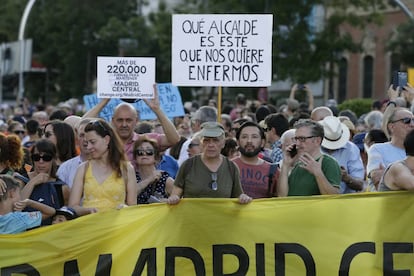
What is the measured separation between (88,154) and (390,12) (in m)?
40.9

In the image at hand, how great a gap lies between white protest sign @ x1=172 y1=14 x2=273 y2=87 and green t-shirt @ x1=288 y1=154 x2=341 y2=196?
7.42 ft

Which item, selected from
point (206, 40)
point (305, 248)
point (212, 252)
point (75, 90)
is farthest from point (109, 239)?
point (75, 90)

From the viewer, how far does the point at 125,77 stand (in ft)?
37.2

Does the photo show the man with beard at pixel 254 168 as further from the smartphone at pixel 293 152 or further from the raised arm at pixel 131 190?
the raised arm at pixel 131 190

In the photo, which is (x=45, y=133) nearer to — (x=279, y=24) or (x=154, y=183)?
(x=154, y=183)

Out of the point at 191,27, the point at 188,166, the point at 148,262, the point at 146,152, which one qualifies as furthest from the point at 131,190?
the point at 191,27

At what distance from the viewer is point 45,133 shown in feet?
32.3

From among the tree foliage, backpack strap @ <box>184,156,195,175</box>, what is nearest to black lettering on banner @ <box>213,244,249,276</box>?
backpack strap @ <box>184,156,195,175</box>

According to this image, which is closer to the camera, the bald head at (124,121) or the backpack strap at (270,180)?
the backpack strap at (270,180)

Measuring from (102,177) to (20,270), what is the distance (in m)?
0.91

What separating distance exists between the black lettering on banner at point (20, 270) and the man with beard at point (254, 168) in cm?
179

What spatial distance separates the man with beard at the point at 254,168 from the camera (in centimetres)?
902

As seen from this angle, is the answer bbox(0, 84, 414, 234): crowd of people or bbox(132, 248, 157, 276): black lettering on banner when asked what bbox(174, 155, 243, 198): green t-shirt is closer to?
bbox(0, 84, 414, 234): crowd of people

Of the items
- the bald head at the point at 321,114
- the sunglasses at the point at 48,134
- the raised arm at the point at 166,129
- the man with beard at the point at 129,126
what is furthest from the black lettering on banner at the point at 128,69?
the bald head at the point at 321,114
